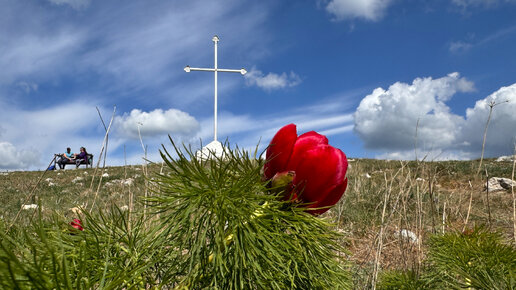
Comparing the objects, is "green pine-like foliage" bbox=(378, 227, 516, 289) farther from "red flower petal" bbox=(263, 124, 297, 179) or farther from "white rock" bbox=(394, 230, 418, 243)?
"white rock" bbox=(394, 230, 418, 243)

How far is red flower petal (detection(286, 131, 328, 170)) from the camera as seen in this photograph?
0.81 m

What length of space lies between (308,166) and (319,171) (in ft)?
0.09

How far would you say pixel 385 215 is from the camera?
4.59m

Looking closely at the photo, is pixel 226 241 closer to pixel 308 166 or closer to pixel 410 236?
pixel 308 166

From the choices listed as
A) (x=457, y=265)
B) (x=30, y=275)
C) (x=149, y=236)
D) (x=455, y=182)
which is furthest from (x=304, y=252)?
(x=455, y=182)

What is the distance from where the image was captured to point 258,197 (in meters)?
0.73

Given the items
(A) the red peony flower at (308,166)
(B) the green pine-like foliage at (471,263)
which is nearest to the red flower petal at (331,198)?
(A) the red peony flower at (308,166)

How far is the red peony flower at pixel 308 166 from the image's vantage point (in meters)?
0.79

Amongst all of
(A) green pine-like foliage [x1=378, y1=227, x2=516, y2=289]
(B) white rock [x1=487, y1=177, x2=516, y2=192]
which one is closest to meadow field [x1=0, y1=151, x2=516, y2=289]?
(A) green pine-like foliage [x1=378, y1=227, x2=516, y2=289]

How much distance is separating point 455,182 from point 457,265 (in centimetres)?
991

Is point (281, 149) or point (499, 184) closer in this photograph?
point (281, 149)

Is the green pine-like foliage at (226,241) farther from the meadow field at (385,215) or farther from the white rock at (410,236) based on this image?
the white rock at (410,236)

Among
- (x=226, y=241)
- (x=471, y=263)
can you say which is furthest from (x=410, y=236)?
(x=226, y=241)

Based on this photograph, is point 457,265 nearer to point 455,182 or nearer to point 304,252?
point 304,252
